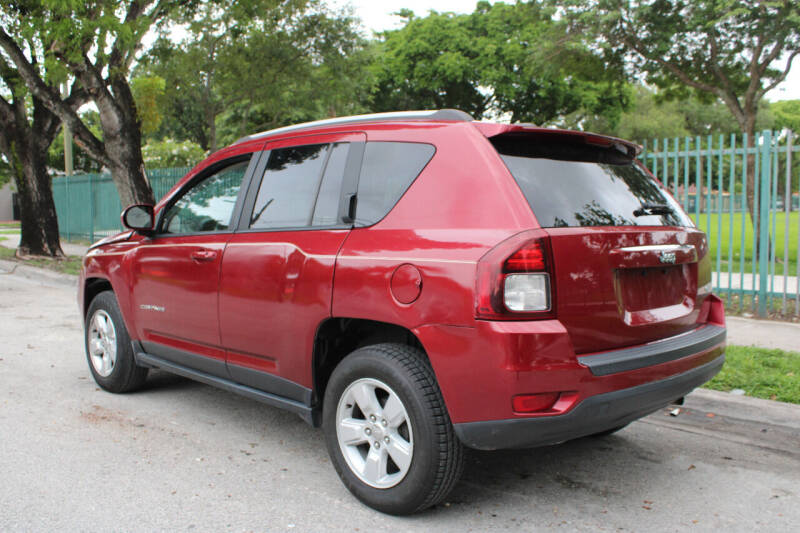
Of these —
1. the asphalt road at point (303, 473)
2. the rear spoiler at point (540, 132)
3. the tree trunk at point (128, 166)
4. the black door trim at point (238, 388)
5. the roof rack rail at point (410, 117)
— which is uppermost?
the tree trunk at point (128, 166)

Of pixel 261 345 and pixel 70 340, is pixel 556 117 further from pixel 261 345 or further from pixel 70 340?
pixel 261 345

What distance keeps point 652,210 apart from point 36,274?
1294 centimetres

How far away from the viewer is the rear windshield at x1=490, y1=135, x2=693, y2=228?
3045 millimetres

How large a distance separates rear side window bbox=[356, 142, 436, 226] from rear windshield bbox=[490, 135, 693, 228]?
0.39 metres

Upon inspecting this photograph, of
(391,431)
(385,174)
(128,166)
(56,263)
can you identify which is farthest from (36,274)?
(391,431)

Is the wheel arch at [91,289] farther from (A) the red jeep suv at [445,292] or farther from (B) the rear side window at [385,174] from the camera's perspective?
(B) the rear side window at [385,174]

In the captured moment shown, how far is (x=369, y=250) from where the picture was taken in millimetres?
3230

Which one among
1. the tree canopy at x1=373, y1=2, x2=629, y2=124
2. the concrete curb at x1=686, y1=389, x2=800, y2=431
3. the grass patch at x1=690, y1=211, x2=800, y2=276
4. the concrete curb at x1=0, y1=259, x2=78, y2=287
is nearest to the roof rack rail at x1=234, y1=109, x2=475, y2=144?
the concrete curb at x1=686, y1=389, x2=800, y2=431

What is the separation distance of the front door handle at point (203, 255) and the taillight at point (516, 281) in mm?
1853

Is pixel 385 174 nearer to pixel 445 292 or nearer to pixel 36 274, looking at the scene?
pixel 445 292

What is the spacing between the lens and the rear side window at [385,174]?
3.28 metres

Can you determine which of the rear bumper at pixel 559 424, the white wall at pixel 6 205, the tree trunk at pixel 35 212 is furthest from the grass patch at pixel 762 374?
the white wall at pixel 6 205

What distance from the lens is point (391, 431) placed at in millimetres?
3135

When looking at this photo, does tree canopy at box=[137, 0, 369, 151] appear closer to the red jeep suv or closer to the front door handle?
the front door handle
